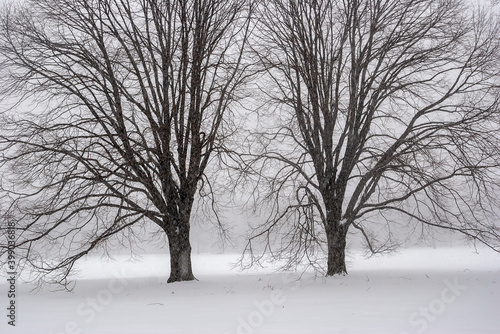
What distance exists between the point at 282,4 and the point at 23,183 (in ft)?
32.3

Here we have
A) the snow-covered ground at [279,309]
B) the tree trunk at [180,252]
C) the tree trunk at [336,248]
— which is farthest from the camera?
the tree trunk at [336,248]

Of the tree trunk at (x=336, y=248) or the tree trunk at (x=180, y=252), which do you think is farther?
the tree trunk at (x=336, y=248)

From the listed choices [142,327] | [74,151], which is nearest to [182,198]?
[74,151]

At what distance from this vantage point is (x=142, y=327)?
305 inches

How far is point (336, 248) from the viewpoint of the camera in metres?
16.0

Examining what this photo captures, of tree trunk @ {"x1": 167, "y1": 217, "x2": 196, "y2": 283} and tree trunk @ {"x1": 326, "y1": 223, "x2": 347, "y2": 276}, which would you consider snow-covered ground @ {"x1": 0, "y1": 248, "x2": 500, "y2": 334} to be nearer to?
tree trunk @ {"x1": 167, "y1": 217, "x2": 196, "y2": 283}

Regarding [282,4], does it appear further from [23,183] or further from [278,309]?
[278,309]

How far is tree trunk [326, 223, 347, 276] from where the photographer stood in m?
15.9

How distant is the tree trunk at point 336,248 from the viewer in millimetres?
15938

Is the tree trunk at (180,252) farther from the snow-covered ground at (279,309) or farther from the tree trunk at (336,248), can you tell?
the tree trunk at (336,248)

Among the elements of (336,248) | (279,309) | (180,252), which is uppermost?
(180,252)

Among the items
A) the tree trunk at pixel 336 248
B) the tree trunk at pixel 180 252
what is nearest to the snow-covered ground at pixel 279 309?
the tree trunk at pixel 180 252

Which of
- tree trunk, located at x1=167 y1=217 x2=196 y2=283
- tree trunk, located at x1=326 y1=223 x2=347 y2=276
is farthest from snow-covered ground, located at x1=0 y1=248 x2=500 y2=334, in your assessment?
tree trunk, located at x1=326 y1=223 x2=347 y2=276

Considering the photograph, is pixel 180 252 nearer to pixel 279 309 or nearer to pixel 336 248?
pixel 336 248
